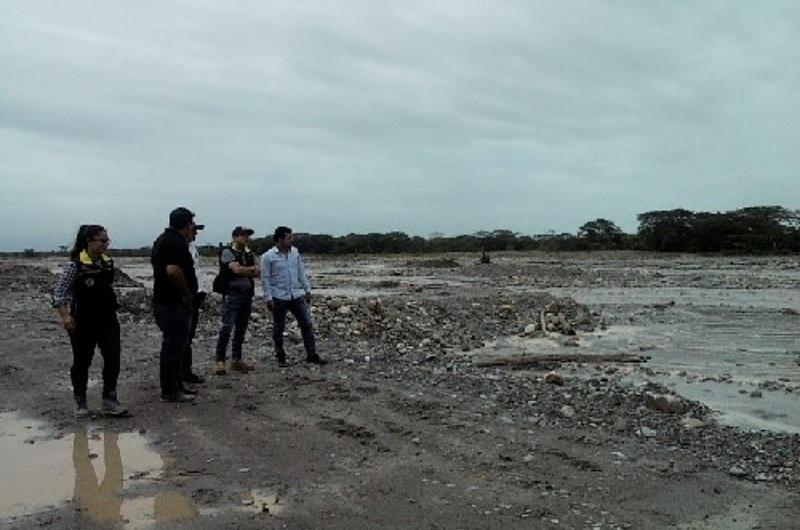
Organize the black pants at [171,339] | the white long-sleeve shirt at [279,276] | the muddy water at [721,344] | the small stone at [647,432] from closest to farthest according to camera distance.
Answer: the small stone at [647,432]
the black pants at [171,339]
the muddy water at [721,344]
the white long-sleeve shirt at [279,276]

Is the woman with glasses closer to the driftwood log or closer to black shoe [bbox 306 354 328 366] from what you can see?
black shoe [bbox 306 354 328 366]

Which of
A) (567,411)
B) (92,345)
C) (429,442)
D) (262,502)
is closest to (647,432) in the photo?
(567,411)

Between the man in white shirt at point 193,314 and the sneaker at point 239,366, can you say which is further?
the sneaker at point 239,366

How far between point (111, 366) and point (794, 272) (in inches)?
1332

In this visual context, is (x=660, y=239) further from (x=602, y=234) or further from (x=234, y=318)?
(x=234, y=318)

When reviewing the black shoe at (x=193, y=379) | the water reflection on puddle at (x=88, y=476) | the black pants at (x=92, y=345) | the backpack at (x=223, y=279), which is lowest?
the water reflection on puddle at (x=88, y=476)

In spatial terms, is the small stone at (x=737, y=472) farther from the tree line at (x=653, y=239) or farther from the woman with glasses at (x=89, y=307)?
the tree line at (x=653, y=239)

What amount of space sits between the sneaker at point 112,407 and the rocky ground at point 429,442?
0.10m

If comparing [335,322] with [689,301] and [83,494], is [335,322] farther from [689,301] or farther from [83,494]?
[689,301]

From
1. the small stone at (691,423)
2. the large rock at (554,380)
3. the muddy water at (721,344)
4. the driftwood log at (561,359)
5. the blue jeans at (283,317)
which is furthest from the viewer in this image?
the driftwood log at (561,359)

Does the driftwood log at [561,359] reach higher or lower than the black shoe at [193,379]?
lower

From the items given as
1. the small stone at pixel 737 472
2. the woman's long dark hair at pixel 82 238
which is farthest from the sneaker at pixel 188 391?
the small stone at pixel 737 472

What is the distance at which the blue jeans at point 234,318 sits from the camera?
9281 millimetres

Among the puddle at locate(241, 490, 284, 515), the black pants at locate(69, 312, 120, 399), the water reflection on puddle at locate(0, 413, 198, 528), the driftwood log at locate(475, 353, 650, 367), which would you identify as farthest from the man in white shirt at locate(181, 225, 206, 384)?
the driftwood log at locate(475, 353, 650, 367)
